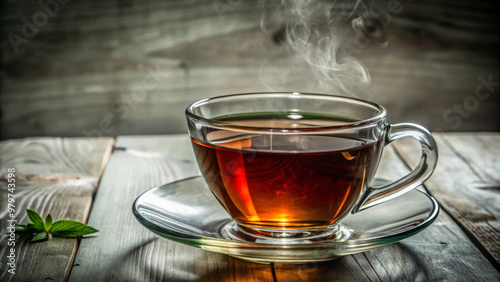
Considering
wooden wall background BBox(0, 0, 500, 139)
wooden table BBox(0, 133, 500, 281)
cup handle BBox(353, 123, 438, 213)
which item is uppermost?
Answer: cup handle BBox(353, 123, 438, 213)

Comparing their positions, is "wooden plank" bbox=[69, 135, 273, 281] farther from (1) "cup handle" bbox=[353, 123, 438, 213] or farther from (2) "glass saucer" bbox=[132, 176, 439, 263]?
(1) "cup handle" bbox=[353, 123, 438, 213]

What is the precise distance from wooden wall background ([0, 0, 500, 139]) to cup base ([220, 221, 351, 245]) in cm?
158

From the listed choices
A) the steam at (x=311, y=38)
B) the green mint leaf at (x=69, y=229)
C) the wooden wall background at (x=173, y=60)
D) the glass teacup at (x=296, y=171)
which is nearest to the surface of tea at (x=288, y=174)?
the glass teacup at (x=296, y=171)

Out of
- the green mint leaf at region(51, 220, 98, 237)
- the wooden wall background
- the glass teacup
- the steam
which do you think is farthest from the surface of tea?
the wooden wall background

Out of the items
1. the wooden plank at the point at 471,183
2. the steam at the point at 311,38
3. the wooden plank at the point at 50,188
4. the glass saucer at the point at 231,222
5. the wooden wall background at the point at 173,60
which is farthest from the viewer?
the wooden wall background at the point at 173,60

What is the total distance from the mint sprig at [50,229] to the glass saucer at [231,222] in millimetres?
101

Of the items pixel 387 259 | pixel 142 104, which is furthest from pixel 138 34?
pixel 387 259

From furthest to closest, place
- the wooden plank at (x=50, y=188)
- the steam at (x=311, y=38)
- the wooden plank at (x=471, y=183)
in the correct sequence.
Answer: the steam at (x=311, y=38) → the wooden plank at (x=471, y=183) → the wooden plank at (x=50, y=188)

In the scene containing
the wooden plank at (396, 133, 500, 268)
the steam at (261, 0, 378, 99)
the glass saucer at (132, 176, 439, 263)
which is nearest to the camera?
the glass saucer at (132, 176, 439, 263)

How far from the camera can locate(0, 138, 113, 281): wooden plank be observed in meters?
0.79

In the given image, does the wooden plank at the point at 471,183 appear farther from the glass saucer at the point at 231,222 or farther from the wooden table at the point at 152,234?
the glass saucer at the point at 231,222

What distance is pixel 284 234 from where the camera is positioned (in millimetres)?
841

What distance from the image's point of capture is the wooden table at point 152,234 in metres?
0.76

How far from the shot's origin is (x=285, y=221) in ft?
2.73
